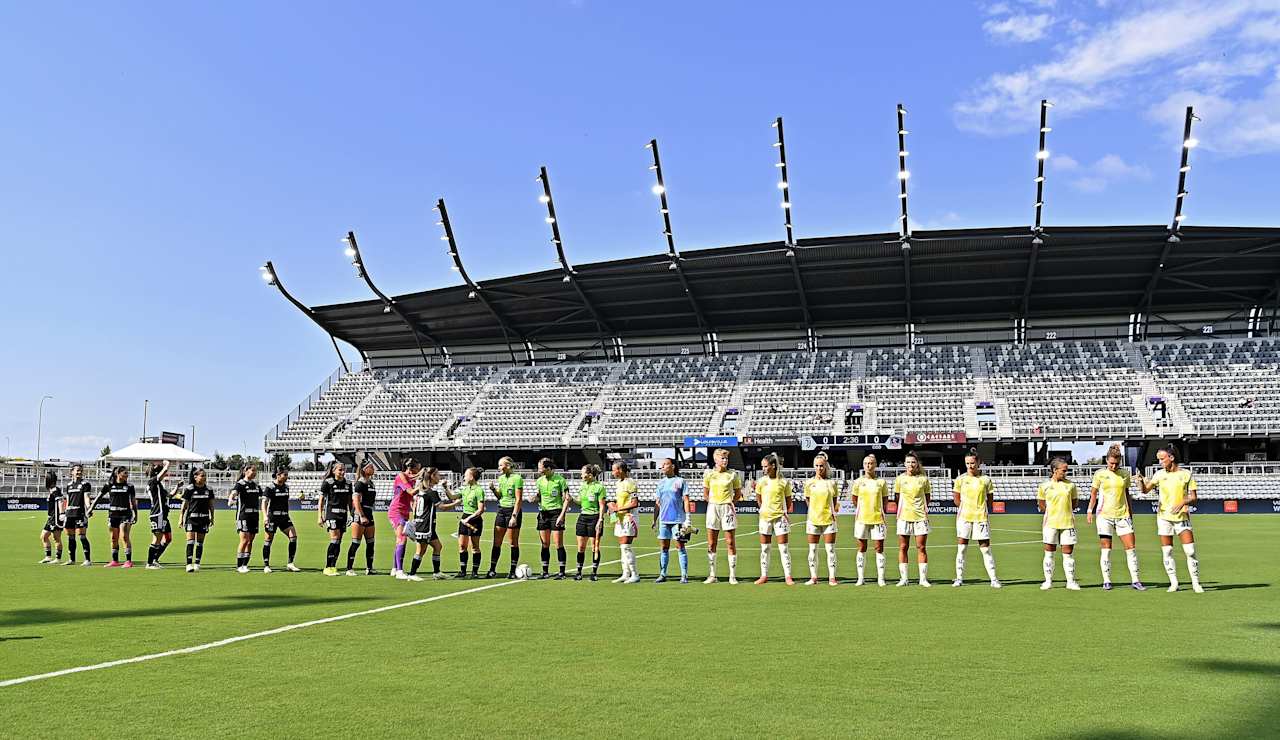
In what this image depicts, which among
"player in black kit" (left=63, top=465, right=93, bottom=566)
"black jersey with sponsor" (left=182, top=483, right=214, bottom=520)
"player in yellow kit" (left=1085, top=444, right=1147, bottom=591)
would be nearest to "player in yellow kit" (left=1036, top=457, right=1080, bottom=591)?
"player in yellow kit" (left=1085, top=444, right=1147, bottom=591)

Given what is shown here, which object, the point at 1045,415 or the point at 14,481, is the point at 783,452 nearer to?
the point at 1045,415

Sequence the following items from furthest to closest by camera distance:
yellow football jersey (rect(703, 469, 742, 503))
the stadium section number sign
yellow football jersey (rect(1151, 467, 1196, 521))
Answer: the stadium section number sign → yellow football jersey (rect(703, 469, 742, 503)) → yellow football jersey (rect(1151, 467, 1196, 521))

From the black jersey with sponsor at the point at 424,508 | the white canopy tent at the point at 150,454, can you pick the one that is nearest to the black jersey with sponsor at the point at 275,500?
the black jersey with sponsor at the point at 424,508

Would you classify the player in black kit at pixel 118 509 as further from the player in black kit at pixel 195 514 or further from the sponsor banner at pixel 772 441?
the sponsor banner at pixel 772 441

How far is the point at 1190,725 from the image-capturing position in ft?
18.8

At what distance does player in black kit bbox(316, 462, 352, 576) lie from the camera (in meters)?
16.0

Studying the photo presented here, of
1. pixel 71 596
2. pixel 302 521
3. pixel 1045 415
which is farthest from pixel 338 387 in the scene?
pixel 71 596

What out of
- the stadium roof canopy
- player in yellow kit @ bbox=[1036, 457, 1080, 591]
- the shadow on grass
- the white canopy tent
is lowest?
the shadow on grass

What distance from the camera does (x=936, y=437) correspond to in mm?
46781

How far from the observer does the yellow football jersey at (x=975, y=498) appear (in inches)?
566

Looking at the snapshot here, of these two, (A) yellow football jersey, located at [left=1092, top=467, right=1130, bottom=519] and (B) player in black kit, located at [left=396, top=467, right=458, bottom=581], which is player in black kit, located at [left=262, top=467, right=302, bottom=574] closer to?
(B) player in black kit, located at [left=396, top=467, right=458, bottom=581]

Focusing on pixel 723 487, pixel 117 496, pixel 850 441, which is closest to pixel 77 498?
pixel 117 496

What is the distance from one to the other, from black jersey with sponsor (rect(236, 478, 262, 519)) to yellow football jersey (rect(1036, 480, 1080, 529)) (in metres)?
13.1

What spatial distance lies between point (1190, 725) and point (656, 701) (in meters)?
3.31
